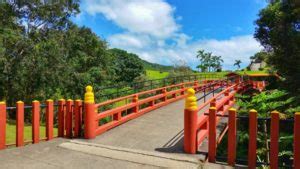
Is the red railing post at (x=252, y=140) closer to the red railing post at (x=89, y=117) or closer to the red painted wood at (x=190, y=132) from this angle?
the red painted wood at (x=190, y=132)

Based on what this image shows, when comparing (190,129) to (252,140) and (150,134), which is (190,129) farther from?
(150,134)

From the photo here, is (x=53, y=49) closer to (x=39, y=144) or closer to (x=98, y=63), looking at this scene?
(x=98, y=63)

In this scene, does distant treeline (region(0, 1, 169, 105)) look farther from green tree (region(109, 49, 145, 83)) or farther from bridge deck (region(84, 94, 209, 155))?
green tree (region(109, 49, 145, 83))

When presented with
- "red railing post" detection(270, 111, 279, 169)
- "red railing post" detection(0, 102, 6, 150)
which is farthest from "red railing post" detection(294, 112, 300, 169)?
"red railing post" detection(0, 102, 6, 150)

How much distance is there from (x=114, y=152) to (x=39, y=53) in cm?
1704

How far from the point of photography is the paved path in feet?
22.7

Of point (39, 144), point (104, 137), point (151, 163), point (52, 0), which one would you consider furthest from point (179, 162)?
point (52, 0)

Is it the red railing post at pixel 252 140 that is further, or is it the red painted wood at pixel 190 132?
the red painted wood at pixel 190 132

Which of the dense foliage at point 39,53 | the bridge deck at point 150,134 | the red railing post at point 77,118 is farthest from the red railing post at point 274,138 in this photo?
the dense foliage at point 39,53

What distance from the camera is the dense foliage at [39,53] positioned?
2238 cm

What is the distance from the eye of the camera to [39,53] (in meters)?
23.0

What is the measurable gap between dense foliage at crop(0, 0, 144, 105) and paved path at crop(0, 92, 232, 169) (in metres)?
13.9

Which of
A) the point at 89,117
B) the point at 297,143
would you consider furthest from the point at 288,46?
the point at 89,117

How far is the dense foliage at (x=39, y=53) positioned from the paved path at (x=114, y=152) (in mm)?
13883
